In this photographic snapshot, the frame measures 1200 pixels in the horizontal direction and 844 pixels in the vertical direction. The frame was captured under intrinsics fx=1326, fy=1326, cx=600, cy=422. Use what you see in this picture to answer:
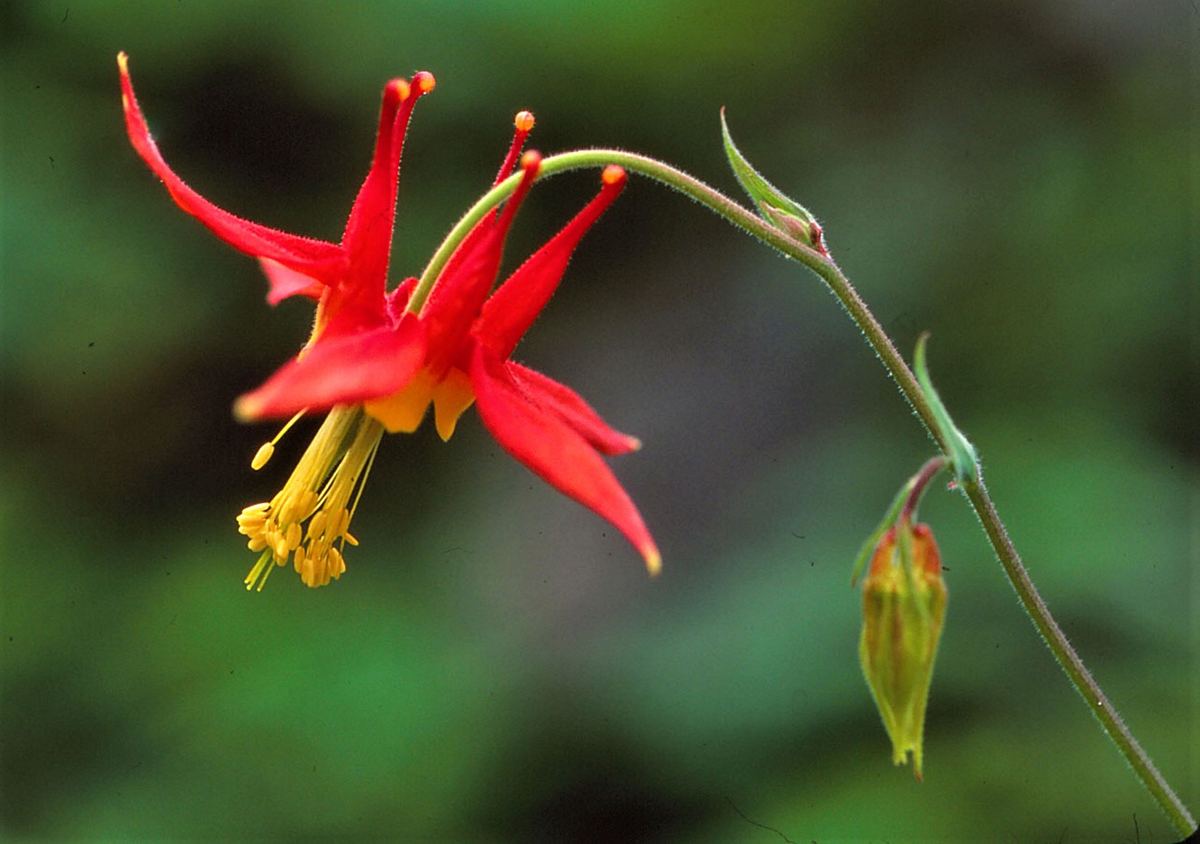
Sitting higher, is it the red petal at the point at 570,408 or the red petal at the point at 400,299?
the red petal at the point at 400,299

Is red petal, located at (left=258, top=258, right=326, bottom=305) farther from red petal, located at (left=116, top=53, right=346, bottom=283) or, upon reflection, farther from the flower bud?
the flower bud

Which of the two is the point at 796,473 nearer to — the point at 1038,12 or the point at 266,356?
the point at 266,356

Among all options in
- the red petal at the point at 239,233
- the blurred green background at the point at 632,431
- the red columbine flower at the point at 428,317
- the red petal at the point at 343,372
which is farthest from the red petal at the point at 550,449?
the blurred green background at the point at 632,431

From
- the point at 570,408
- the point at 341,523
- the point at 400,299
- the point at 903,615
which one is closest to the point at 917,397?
the point at 903,615

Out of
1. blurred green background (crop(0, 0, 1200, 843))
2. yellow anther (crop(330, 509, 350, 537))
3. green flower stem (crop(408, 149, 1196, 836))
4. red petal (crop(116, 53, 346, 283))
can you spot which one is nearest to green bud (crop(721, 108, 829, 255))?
green flower stem (crop(408, 149, 1196, 836))

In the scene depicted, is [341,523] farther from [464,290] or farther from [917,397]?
[917,397]

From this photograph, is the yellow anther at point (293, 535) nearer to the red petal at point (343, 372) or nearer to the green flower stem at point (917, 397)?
the red petal at point (343, 372)
